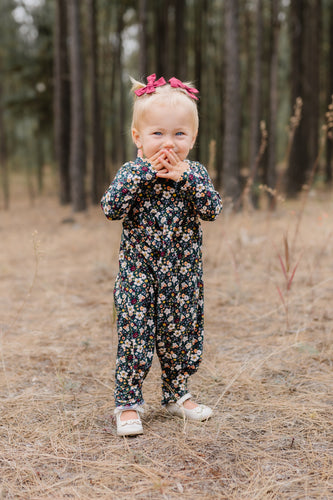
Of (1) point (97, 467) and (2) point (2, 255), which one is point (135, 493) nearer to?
(1) point (97, 467)

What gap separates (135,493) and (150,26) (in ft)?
52.7

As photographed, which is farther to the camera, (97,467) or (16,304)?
(16,304)

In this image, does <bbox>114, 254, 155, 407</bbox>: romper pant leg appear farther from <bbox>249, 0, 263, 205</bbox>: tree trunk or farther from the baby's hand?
<bbox>249, 0, 263, 205</bbox>: tree trunk

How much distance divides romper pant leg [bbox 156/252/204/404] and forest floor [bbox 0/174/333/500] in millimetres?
226

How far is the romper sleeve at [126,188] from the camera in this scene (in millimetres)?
2100

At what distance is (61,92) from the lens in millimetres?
12531

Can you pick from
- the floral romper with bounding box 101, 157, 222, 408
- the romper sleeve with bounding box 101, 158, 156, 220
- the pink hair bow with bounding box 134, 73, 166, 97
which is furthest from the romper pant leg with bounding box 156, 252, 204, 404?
the pink hair bow with bounding box 134, 73, 166, 97

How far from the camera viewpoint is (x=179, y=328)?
90.1 inches

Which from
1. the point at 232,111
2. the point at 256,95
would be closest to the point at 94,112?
the point at 256,95

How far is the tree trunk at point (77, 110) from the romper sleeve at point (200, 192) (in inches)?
351

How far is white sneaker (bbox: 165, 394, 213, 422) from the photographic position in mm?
2363

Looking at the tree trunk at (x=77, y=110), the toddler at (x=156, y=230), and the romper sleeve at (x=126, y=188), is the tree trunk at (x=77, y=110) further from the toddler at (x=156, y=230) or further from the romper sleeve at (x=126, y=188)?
the romper sleeve at (x=126, y=188)

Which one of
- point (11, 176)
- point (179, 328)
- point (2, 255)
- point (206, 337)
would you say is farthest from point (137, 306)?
point (11, 176)

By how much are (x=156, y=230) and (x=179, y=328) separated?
19.2 inches
